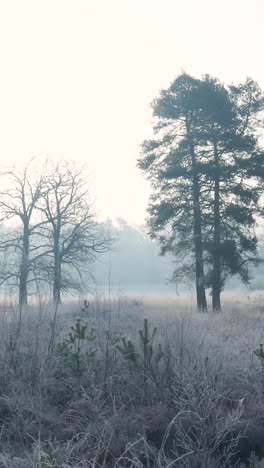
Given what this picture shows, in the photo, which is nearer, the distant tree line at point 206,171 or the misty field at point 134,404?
the misty field at point 134,404

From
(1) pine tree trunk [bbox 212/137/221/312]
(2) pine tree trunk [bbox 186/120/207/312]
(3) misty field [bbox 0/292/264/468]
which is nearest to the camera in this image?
(3) misty field [bbox 0/292/264/468]

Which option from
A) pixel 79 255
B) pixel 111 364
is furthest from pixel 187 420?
pixel 79 255

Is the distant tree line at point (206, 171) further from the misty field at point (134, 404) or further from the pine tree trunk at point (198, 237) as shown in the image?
the misty field at point (134, 404)

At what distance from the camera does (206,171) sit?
2002 cm

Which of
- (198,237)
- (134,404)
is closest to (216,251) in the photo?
(198,237)

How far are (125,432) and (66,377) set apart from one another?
2.09 metres

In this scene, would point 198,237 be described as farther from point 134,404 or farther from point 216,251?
point 134,404

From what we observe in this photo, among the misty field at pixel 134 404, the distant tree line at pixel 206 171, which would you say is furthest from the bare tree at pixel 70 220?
the misty field at pixel 134 404

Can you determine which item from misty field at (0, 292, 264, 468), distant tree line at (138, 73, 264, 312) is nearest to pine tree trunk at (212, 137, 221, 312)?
distant tree line at (138, 73, 264, 312)

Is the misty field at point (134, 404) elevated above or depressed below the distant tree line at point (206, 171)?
below

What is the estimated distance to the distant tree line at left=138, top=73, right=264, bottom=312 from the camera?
19.7 m

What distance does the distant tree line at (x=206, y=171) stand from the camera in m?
19.7

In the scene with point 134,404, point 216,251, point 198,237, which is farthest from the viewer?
point 198,237

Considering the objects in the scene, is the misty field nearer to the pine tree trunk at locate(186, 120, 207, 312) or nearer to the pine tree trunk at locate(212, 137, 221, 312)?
the pine tree trunk at locate(212, 137, 221, 312)
